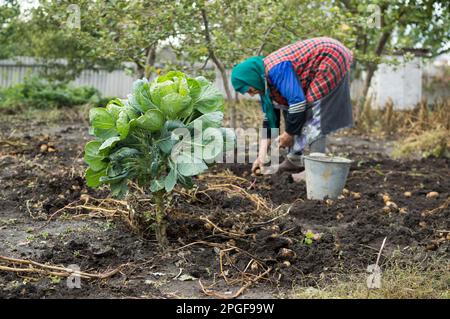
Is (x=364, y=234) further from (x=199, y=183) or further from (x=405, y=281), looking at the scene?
(x=199, y=183)

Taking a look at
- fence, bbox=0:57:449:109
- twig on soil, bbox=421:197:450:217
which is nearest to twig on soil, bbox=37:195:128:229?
twig on soil, bbox=421:197:450:217

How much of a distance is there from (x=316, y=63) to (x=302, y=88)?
0.82 ft

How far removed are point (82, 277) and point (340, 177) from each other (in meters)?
2.51

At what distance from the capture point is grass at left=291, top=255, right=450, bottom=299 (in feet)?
9.76

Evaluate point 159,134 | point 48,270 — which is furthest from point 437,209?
point 48,270

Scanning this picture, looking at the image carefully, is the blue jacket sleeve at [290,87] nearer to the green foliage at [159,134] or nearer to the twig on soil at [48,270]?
the green foliage at [159,134]

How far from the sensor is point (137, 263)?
3.44 metres

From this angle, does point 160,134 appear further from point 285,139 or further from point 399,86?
point 399,86

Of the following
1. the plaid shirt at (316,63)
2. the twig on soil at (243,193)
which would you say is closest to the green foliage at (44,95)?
the plaid shirt at (316,63)

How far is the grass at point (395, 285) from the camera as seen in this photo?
2.97 metres

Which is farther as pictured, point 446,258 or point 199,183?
point 199,183

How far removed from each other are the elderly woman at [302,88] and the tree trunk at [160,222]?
73.5 inches

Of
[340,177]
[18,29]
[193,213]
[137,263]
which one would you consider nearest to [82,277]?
[137,263]

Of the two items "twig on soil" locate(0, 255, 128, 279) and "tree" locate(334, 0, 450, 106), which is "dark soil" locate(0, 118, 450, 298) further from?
"tree" locate(334, 0, 450, 106)
